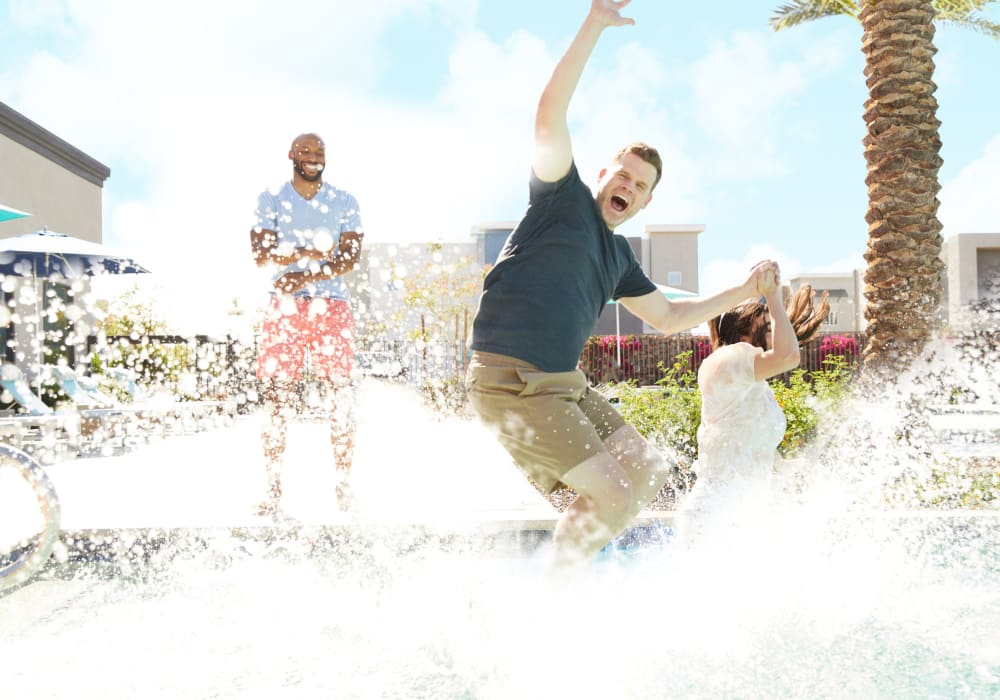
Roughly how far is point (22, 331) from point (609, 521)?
59.3 feet

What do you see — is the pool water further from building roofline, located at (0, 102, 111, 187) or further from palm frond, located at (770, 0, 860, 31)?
building roofline, located at (0, 102, 111, 187)

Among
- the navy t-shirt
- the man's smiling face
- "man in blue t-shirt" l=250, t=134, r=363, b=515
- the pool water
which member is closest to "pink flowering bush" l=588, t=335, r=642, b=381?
the pool water

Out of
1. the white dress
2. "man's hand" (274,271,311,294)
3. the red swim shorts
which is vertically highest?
"man's hand" (274,271,311,294)

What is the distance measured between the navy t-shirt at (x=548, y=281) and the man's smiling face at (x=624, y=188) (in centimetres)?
6

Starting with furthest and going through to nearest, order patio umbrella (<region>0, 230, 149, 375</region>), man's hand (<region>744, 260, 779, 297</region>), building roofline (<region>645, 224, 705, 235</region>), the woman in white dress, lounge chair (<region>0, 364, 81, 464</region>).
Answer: building roofline (<region>645, 224, 705, 235</region>)
patio umbrella (<region>0, 230, 149, 375</region>)
lounge chair (<region>0, 364, 81, 464</region>)
the woman in white dress
man's hand (<region>744, 260, 779, 297</region>)

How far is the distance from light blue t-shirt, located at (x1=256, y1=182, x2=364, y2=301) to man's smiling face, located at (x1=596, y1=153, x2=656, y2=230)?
264cm

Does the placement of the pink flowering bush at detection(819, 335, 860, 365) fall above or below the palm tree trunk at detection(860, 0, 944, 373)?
below

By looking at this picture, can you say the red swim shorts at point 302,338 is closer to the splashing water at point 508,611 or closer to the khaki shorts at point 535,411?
the splashing water at point 508,611

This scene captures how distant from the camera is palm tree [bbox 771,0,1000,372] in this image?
809 centimetres

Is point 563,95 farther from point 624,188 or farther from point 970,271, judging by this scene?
point 970,271

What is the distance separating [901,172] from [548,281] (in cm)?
706

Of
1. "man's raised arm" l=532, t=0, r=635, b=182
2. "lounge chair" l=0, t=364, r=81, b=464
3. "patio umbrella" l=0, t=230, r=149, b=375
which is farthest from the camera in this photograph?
"patio umbrella" l=0, t=230, r=149, b=375

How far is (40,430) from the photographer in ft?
34.3

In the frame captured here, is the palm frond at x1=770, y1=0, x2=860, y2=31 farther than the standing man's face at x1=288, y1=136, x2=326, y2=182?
Yes
